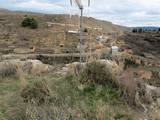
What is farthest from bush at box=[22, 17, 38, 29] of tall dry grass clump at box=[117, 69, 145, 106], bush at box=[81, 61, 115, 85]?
tall dry grass clump at box=[117, 69, 145, 106]

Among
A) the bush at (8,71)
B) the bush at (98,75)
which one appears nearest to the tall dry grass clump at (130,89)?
the bush at (98,75)

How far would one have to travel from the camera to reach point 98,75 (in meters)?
8.50

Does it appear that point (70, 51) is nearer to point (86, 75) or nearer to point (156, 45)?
point (156, 45)

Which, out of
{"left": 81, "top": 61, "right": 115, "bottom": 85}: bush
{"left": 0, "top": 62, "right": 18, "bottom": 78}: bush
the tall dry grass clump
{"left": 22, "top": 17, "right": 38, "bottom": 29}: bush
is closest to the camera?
the tall dry grass clump

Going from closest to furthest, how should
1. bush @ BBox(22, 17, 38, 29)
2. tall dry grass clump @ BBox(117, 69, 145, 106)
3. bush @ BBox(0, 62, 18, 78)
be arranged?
1. tall dry grass clump @ BBox(117, 69, 145, 106)
2. bush @ BBox(0, 62, 18, 78)
3. bush @ BBox(22, 17, 38, 29)

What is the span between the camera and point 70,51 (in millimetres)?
32688

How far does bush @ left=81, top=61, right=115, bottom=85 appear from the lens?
8469 millimetres

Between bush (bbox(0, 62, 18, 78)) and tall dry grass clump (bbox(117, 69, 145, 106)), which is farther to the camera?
bush (bbox(0, 62, 18, 78))

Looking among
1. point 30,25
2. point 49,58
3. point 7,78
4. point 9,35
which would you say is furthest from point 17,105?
point 30,25

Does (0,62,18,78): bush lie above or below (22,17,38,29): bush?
below

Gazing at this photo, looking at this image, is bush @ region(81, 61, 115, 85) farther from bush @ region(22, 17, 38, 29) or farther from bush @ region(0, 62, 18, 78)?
bush @ region(22, 17, 38, 29)

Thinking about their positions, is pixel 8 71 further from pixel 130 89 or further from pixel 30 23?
pixel 30 23

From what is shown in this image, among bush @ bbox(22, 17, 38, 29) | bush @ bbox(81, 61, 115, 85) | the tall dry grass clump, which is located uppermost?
bush @ bbox(22, 17, 38, 29)

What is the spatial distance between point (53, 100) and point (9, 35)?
35.5 metres
